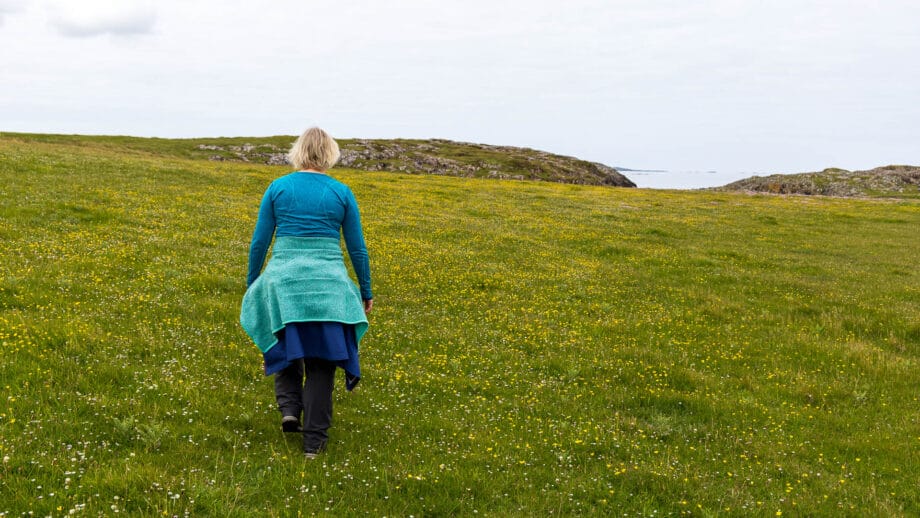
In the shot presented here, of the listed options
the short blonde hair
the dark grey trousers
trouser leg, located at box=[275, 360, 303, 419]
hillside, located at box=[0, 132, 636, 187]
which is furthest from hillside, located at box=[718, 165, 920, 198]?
the dark grey trousers

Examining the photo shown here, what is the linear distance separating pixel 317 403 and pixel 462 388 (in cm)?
371

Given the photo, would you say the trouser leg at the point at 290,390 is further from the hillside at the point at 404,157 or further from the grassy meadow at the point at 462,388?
the hillside at the point at 404,157

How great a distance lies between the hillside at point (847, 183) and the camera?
114125 mm

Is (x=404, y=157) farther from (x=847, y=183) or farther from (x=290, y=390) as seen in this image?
(x=290, y=390)

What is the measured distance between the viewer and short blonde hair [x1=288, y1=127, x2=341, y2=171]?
23.9ft

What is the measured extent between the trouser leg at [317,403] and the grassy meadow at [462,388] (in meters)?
0.24

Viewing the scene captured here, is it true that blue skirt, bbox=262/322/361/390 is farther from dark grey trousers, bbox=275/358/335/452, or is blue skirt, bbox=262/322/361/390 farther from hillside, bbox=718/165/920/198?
hillside, bbox=718/165/920/198

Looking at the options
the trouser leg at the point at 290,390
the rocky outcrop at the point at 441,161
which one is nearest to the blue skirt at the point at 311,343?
the trouser leg at the point at 290,390

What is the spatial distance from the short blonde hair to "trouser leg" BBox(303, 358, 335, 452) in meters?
2.58

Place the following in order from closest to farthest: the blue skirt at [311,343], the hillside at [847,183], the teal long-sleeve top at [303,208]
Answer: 1. the blue skirt at [311,343]
2. the teal long-sleeve top at [303,208]
3. the hillside at [847,183]

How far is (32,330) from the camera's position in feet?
31.1

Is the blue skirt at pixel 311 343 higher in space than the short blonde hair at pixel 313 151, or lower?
lower

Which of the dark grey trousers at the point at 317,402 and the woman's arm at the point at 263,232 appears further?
the woman's arm at the point at 263,232

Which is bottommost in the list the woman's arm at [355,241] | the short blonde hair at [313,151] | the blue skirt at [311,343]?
the blue skirt at [311,343]
